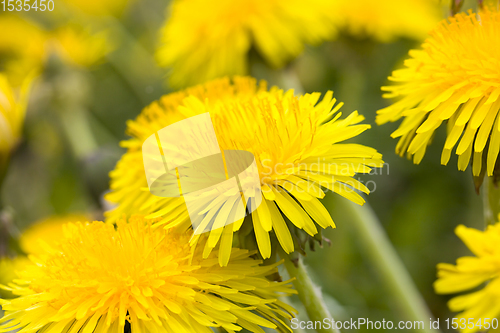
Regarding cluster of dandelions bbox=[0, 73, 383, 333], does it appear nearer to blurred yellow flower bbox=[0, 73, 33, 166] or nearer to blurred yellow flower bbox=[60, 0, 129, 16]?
blurred yellow flower bbox=[0, 73, 33, 166]

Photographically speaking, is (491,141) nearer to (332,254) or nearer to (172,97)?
(172,97)

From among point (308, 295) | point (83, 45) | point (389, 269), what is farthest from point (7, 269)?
point (83, 45)

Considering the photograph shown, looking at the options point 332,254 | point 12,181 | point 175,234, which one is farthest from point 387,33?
point 12,181

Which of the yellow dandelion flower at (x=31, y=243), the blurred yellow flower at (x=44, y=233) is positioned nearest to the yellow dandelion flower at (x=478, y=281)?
the yellow dandelion flower at (x=31, y=243)

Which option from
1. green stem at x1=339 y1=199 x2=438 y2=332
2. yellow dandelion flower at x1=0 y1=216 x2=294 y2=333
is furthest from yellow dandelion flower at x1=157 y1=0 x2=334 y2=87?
yellow dandelion flower at x1=0 y1=216 x2=294 y2=333

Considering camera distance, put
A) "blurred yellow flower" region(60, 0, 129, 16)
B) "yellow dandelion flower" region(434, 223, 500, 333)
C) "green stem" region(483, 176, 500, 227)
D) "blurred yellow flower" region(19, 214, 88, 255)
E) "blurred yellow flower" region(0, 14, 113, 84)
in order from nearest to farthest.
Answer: "yellow dandelion flower" region(434, 223, 500, 333)
"green stem" region(483, 176, 500, 227)
"blurred yellow flower" region(19, 214, 88, 255)
"blurred yellow flower" region(0, 14, 113, 84)
"blurred yellow flower" region(60, 0, 129, 16)

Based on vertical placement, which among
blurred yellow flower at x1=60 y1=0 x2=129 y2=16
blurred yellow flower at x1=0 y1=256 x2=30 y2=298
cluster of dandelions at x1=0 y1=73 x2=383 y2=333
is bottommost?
cluster of dandelions at x1=0 y1=73 x2=383 y2=333
